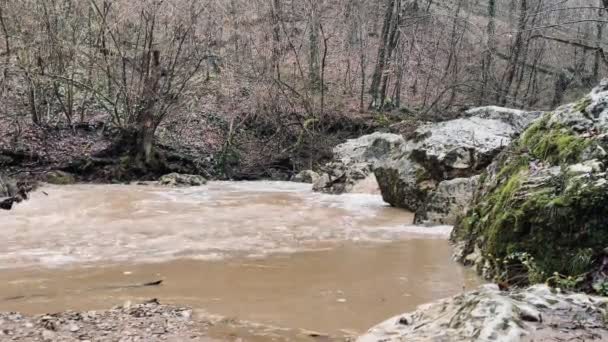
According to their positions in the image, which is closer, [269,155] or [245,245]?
[245,245]

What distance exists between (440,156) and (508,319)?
8.34 metres

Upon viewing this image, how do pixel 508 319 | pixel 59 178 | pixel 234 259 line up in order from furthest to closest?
pixel 59 178
pixel 234 259
pixel 508 319

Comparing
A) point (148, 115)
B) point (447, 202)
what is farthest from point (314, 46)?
point (447, 202)

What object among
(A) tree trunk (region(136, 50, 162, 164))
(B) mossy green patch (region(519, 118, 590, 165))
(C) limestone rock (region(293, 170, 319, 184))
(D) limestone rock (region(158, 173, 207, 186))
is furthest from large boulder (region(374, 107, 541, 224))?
(A) tree trunk (region(136, 50, 162, 164))

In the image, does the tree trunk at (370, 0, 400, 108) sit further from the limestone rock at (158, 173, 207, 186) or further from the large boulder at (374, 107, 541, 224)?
the large boulder at (374, 107, 541, 224)

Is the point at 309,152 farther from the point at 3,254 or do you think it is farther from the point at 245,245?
the point at 3,254

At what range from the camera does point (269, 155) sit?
17.8m

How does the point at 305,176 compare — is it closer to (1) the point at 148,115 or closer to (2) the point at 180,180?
(2) the point at 180,180

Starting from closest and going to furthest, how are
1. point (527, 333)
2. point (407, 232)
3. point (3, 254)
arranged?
point (527, 333) < point (3, 254) < point (407, 232)

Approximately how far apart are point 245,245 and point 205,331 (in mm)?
3429

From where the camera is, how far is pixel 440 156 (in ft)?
35.2

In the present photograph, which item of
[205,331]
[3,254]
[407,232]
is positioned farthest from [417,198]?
[205,331]

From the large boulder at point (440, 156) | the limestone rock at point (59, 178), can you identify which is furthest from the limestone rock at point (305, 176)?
the limestone rock at point (59, 178)

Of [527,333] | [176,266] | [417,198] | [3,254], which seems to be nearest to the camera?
[527,333]
